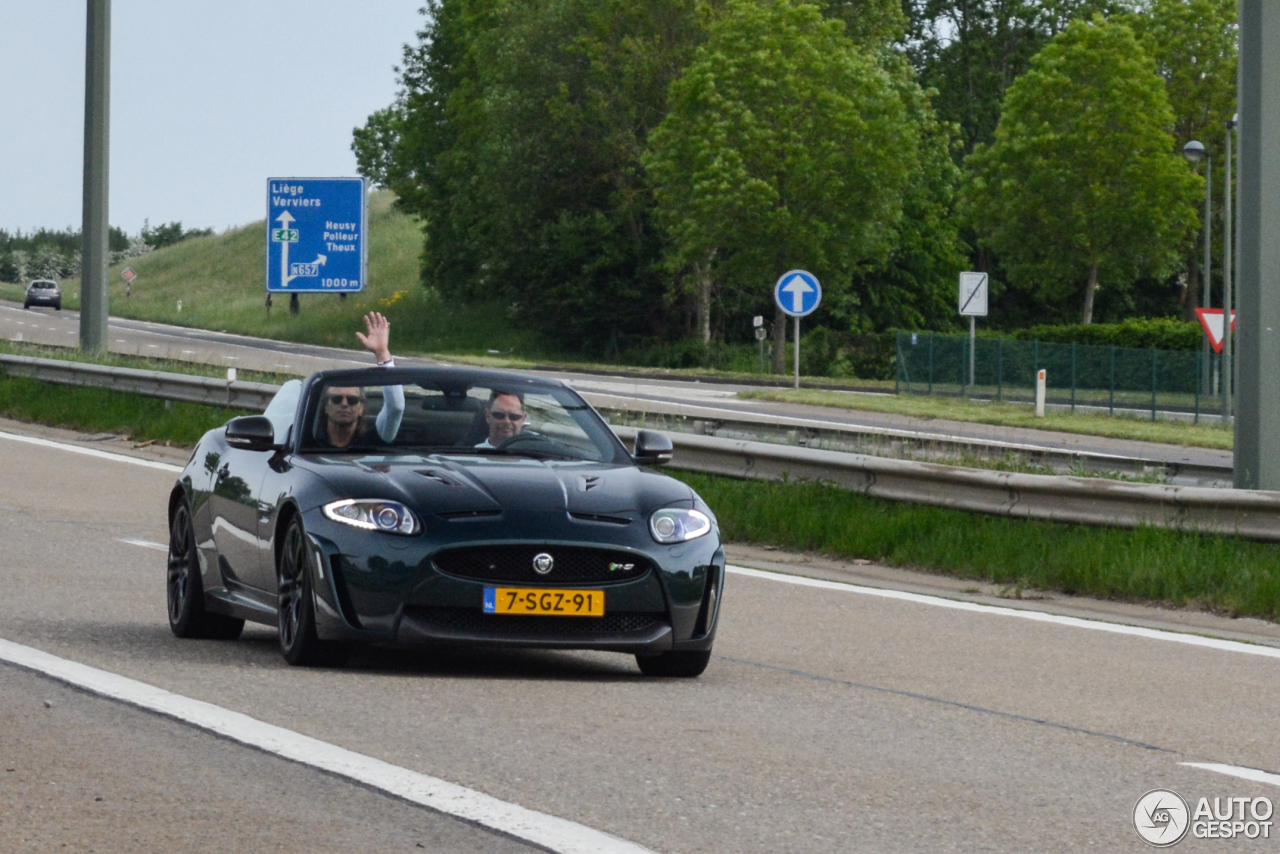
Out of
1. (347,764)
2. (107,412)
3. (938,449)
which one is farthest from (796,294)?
(347,764)

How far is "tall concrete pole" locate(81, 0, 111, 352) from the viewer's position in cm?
2655

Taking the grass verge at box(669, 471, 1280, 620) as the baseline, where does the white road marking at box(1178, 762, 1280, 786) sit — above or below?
below

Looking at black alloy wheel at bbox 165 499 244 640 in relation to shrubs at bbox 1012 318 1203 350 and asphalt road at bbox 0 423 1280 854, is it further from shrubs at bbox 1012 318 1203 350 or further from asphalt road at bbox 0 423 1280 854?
shrubs at bbox 1012 318 1203 350

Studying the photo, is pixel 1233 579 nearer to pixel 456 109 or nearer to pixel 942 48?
pixel 456 109

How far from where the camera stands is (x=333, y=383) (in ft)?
31.3

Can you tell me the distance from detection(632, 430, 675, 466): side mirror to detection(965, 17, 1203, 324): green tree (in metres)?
60.2

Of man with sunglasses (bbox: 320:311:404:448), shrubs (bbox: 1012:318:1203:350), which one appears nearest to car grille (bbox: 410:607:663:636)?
man with sunglasses (bbox: 320:311:404:448)

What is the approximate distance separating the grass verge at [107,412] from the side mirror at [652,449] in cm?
1469

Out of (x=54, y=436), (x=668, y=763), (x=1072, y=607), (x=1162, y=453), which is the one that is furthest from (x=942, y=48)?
(x=668, y=763)

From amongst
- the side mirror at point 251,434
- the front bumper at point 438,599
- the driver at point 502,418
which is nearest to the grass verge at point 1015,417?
the driver at point 502,418

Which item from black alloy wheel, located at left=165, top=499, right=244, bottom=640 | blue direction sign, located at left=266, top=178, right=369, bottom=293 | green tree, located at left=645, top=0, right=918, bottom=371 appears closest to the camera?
black alloy wheel, located at left=165, top=499, right=244, bottom=640

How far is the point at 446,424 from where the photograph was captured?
9266 mm

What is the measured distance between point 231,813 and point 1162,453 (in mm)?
27605

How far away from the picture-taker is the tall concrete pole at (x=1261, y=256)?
Result: 513 inches
